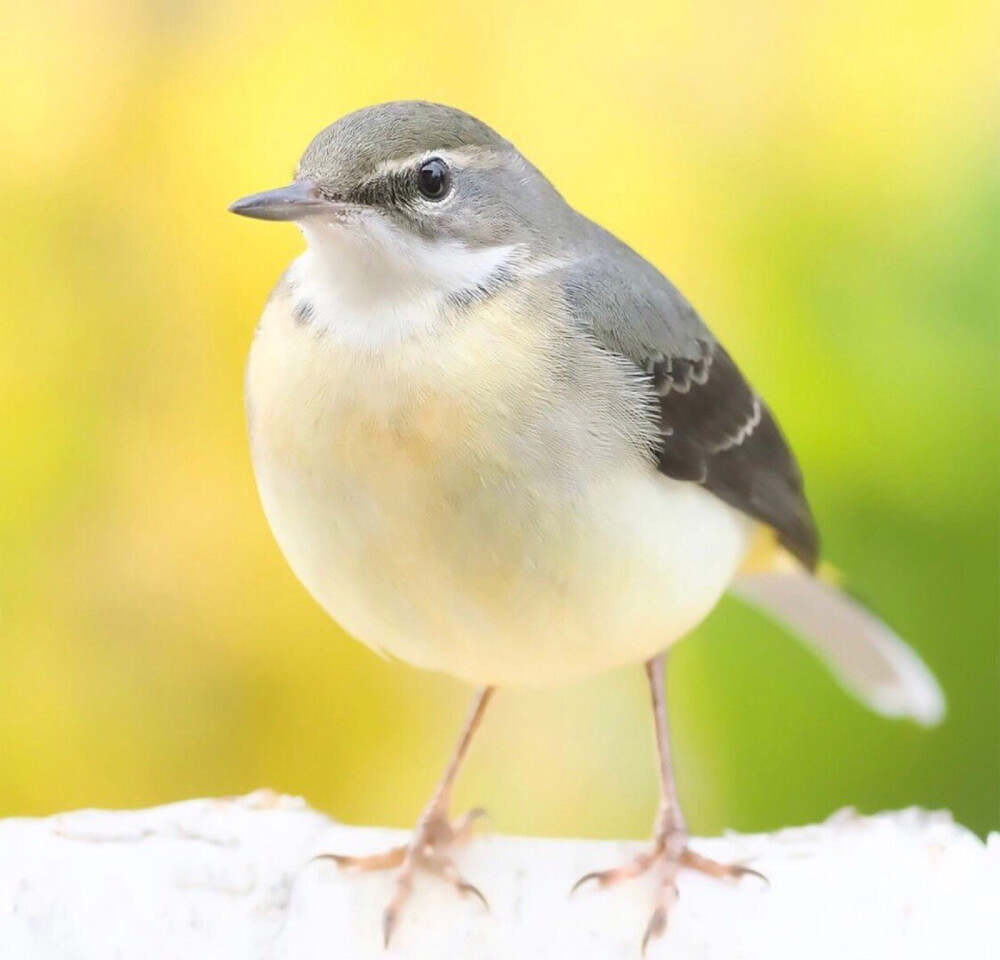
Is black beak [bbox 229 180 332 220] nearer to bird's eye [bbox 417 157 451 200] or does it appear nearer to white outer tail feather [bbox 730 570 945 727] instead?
bird's eye [bbox 417 157 451 200]

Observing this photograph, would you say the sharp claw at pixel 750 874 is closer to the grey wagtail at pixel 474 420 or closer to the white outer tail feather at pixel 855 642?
the grey wagtail at pixel 474 420

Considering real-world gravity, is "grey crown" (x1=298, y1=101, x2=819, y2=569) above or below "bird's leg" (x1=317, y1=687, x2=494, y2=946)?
above

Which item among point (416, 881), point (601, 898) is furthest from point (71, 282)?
point (601, 898)

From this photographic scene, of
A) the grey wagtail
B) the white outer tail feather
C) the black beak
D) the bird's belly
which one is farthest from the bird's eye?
the white outer tail feather

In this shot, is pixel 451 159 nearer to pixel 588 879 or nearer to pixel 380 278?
pixel 380 278

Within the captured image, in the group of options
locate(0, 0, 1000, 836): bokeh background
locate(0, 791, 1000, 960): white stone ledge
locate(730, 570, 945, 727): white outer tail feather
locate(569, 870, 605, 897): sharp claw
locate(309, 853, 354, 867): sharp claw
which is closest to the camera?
locate(0, 791, 1000, 960): white stone ledge

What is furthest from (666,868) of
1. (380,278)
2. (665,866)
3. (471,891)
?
(380,278)
